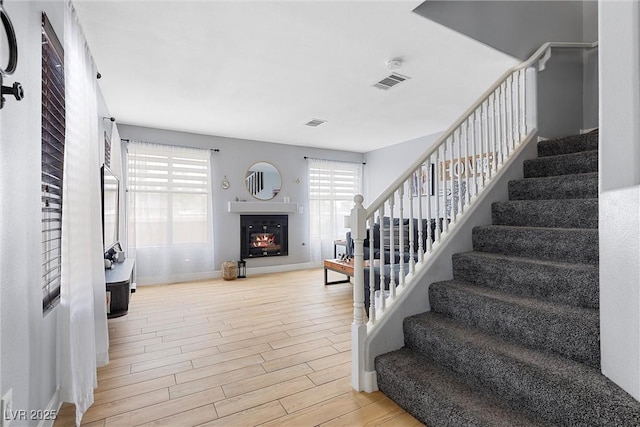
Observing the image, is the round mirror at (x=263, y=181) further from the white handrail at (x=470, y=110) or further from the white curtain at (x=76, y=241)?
the white handrail at (x=470, y=110)

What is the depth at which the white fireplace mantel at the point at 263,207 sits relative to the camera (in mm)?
5678

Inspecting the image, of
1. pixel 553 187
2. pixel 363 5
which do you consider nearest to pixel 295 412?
pixel 553 187

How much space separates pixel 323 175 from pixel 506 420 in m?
5.68

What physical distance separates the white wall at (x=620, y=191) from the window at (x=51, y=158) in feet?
8.82

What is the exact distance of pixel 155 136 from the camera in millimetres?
5156

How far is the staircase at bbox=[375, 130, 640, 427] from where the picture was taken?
1336 millimetres

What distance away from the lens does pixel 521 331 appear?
1.65 meters

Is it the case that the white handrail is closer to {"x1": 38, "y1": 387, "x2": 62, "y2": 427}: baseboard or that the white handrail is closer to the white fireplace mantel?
{"x1": 38, "y1": 387, "x2": 62, "y2": 427}: baseboard

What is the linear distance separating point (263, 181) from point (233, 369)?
423 cm

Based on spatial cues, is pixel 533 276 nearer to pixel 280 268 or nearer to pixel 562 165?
pixel 562 165

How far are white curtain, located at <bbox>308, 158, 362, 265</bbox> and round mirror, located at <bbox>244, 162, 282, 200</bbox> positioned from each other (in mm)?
755

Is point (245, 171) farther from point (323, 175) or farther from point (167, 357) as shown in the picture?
point (167, 357)

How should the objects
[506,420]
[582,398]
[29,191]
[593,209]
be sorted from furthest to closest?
[593,209], [29,191], [506,420], [582,398]

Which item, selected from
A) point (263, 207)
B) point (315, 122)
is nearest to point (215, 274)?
point (263, 207)
